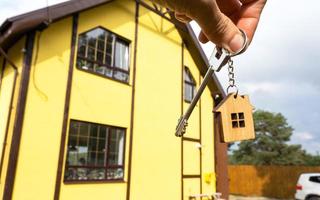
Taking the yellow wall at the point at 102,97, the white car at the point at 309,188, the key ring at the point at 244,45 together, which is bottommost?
the white car at the point at 309,188

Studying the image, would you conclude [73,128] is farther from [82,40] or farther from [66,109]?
[82,40]

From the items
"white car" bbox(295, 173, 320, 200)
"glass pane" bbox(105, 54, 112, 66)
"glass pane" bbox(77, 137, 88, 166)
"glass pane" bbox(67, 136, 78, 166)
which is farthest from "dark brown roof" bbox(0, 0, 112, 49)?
"white car" bbox(295, 173, 320, 200)

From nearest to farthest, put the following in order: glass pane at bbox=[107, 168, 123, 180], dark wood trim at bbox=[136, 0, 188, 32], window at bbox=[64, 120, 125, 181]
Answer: window at bbox=[64, 120, 125, 181]
glass pane at bbox=[107, 168, 123, 180]
dark wood trim at bbox=[136, 0, 188, 32]

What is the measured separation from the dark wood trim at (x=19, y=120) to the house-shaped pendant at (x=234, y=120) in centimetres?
590

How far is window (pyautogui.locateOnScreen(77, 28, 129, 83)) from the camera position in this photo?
8634mm

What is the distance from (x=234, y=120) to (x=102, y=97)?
713 centimetres

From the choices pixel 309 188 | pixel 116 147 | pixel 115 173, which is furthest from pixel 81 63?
pixel 309 188

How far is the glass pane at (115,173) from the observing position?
856cm

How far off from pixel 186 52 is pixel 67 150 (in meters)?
6.78

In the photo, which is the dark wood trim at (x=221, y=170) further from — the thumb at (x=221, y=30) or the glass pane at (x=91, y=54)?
the thumb at (x=221, y=30)

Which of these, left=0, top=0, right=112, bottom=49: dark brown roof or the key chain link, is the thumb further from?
left=0, top=0, right=112, bottom=49: dark brown roof

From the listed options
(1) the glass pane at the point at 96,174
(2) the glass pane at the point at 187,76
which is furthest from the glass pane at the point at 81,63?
(2) the glass pane at the point at 187,76

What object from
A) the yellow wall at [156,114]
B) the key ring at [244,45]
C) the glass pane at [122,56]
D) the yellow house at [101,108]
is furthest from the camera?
the glass pane at [122,56]

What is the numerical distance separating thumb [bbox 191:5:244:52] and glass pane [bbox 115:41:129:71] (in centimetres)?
854
